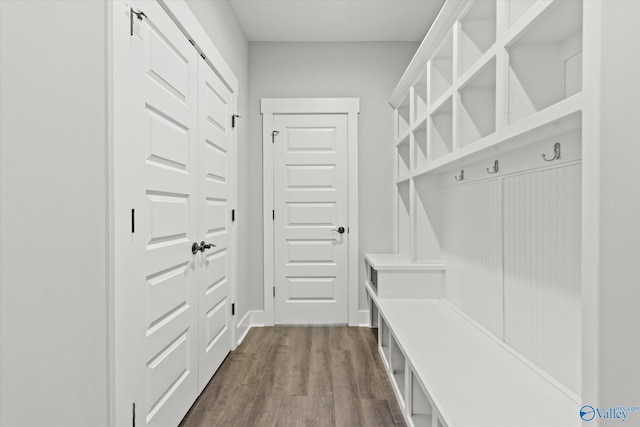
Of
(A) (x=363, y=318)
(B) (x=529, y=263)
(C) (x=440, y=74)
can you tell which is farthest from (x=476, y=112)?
(A) (x=363, y=318)

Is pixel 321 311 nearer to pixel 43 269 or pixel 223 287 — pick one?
pixel 223 287

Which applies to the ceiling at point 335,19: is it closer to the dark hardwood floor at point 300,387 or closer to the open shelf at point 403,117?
the open shelf at point 403,117

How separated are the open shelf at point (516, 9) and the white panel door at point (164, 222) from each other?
1466 mm

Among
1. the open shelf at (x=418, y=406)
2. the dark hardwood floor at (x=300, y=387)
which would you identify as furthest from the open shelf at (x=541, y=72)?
the dark hardwood floor at (x=300, y=387)

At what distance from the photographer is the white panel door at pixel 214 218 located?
2.41 meters

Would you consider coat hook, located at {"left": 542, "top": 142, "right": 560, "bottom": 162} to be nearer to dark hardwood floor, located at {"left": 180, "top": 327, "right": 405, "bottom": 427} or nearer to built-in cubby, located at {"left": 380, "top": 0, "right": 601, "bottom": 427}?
built-in cubby, located at {"left": 380, "top": 0, "right": 601, "bottom": 427}

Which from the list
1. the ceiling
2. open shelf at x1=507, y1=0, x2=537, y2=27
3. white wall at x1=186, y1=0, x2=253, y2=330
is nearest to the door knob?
white wall at x1=186, y1=0, x2=253, y2=330

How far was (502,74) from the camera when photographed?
1.45 meters

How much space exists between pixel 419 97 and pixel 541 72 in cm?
156

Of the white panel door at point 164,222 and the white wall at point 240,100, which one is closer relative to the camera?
the white panel door at point 164,222

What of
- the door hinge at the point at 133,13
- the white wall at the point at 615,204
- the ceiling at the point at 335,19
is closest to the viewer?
the white wall at the point at 615,204

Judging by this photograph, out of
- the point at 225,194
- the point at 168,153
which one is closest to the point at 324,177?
the point at 225,194

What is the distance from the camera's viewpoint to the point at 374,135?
395 centimetres

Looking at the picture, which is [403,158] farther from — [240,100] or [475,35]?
[475,35]
